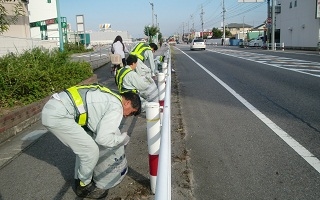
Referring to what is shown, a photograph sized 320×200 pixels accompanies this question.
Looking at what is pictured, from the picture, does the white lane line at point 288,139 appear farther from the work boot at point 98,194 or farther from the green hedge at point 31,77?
the green hedge at point 31,77

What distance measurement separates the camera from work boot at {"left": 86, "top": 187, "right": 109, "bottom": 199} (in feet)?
11.0

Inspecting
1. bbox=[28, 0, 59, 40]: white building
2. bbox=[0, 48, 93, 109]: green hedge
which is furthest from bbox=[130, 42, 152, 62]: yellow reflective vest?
bbox=[28, 0, 59, 40]: white building

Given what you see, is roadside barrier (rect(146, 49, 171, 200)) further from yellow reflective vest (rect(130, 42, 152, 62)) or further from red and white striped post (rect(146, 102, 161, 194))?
yellow reflective vest (rect(130, 42, 152, 62))

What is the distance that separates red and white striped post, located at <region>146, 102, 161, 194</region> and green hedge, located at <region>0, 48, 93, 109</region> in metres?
4.46

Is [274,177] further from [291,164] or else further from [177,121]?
[177,121]

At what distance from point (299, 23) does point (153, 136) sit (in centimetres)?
3950

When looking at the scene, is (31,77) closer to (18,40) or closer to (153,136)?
(153,136)

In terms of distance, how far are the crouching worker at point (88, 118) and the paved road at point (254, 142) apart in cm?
118

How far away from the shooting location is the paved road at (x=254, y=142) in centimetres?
347

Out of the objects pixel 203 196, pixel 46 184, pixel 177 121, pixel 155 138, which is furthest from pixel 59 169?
pixel 177 121

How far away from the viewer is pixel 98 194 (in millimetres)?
3365

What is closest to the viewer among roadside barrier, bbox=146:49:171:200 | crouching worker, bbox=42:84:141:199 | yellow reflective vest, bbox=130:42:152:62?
roadside barrier, bbox=146:49:171:200

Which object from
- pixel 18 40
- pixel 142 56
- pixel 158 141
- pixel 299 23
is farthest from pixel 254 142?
pixel 299 23

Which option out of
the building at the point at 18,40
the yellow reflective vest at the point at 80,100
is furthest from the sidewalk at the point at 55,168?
the building at the point at 18,40
